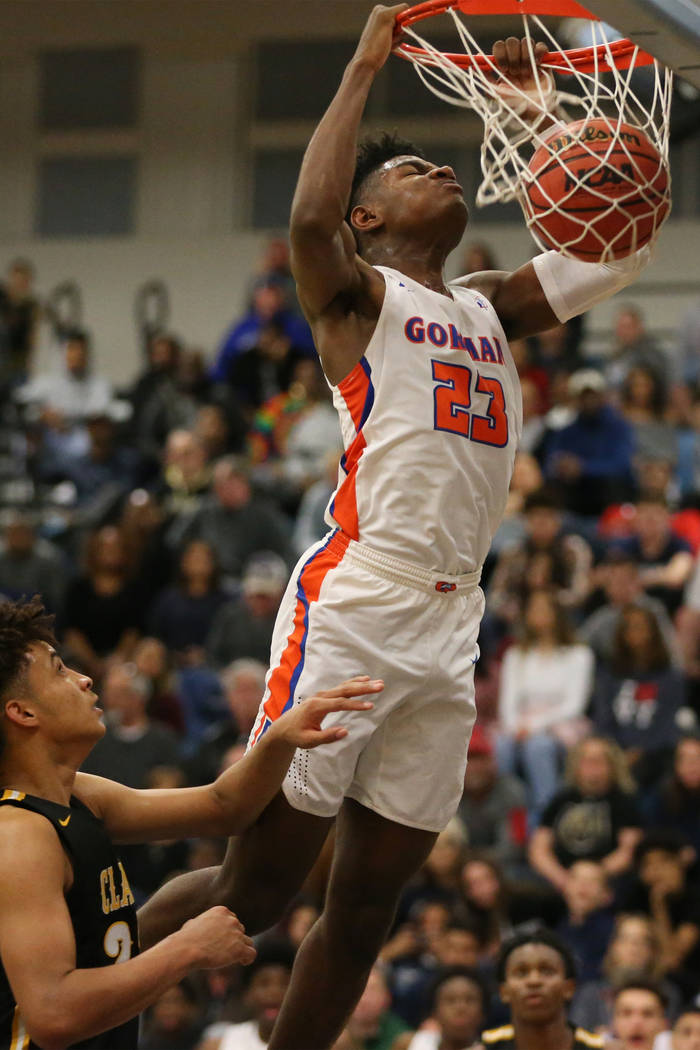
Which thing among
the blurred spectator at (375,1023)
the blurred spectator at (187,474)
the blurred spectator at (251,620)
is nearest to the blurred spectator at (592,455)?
the blurred spectator at (251,620)

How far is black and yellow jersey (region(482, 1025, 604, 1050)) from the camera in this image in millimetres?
5867

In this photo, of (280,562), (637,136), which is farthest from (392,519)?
(280,562)

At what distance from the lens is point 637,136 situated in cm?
460

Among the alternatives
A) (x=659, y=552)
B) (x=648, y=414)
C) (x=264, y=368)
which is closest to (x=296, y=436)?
(x=264, y=368)

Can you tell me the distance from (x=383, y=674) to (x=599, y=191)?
1.42m

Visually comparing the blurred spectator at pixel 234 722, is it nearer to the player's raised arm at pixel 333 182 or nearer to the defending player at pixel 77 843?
the defending player at pixel 77 843

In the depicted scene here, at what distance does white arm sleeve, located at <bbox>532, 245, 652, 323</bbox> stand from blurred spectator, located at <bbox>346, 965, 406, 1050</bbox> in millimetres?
3668

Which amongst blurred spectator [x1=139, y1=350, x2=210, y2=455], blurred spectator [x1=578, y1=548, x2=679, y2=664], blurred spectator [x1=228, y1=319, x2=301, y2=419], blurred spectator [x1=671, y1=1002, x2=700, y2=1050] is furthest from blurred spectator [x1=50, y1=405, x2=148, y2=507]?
blurred spectator [x1=671, y1=1002, x2=700, y2=1050]

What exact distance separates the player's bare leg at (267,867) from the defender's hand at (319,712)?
0.40 metres

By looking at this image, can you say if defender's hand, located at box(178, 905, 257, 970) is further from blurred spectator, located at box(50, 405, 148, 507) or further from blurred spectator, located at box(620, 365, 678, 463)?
blurred spectator, located at box(50, 405, 148, 507)

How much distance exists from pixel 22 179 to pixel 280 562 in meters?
8.91

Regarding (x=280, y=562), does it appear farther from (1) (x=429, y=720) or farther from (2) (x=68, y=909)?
(2) (x=68, y=909)

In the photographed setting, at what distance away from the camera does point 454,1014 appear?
7195 mm

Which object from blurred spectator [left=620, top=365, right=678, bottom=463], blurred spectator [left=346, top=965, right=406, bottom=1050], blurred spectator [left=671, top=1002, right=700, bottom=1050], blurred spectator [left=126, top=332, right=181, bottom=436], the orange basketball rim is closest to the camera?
the orange basketball rim
